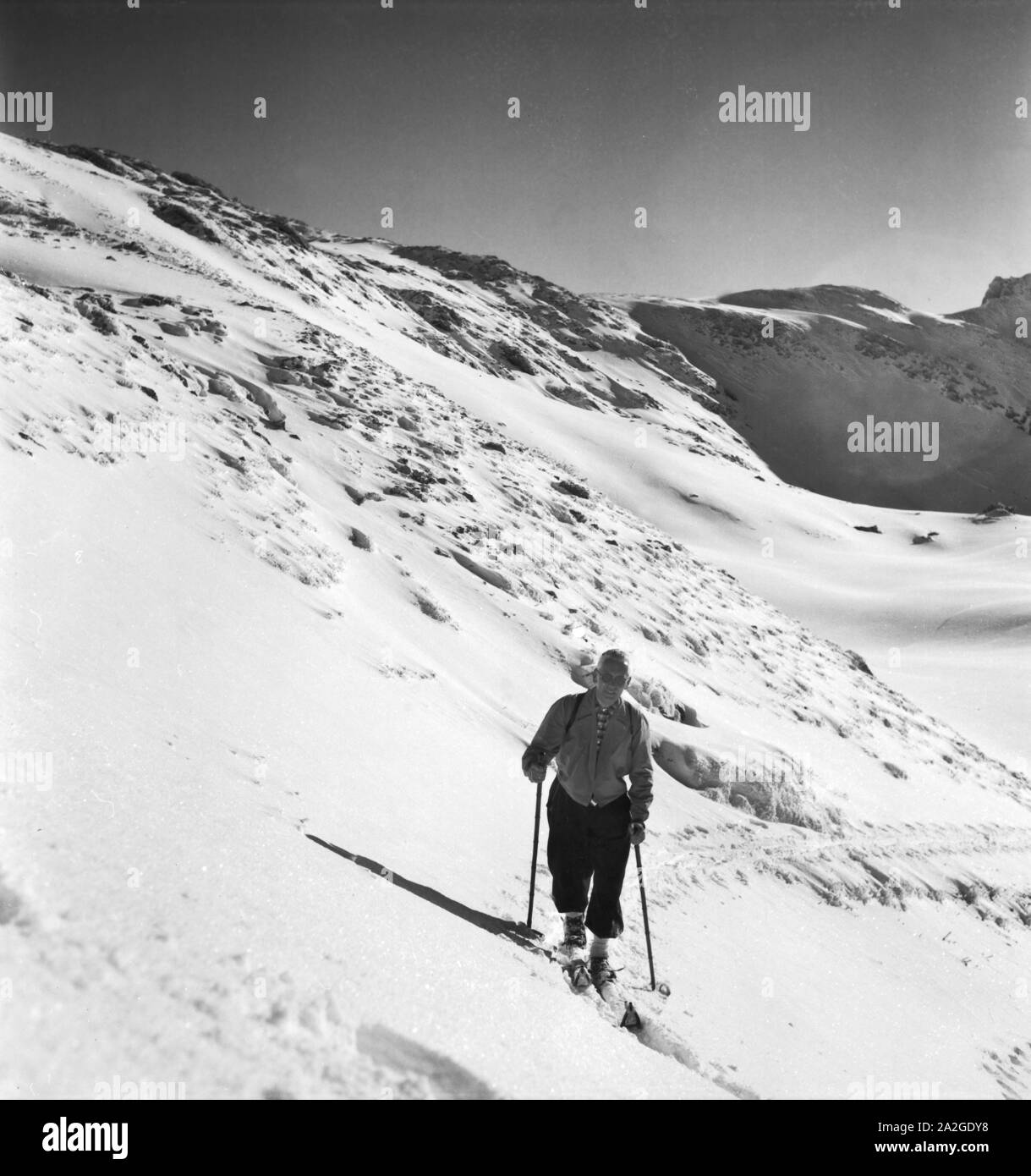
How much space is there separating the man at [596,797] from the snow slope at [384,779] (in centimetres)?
47

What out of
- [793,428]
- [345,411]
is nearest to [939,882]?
[345,411]

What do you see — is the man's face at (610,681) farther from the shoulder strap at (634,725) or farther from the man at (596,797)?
the shoulder strap at (634,725)

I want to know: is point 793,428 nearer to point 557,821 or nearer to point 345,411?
point 345,411

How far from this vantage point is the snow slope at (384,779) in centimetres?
247

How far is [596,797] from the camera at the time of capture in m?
4.89

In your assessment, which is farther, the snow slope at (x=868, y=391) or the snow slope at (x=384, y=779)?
the snow slope at (x=868, y=391)

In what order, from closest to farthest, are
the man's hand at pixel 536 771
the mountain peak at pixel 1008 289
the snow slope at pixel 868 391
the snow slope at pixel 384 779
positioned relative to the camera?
1. the snow slope at pixel 384 779
2. the man's hand at pixel 536 771
3. the snow slope at pixel 868 391
4. the mountain peak at pixel 1008 289

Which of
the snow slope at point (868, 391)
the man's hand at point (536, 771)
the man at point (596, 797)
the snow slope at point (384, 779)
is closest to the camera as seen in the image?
the snow slope at point (384, 779)

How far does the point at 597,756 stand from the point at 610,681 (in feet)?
1.56

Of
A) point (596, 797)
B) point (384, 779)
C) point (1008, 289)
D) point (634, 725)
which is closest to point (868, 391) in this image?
point (1008, 289)

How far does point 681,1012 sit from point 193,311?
19.6 meters

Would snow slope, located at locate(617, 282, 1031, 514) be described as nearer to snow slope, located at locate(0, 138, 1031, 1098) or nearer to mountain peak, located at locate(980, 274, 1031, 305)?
mountain peak, located at locate(980, 274, 1031, 305)

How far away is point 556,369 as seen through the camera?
196 ft

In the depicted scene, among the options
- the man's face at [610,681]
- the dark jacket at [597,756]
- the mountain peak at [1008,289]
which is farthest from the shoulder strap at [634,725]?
the mountain peak at [1008,289]
